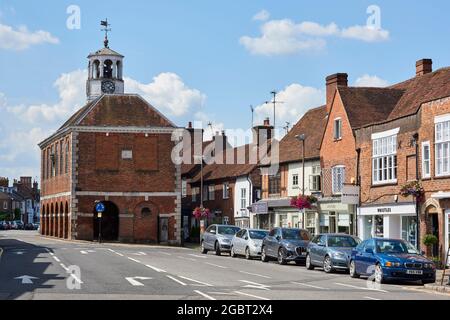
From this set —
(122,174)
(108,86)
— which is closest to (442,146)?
(122,174)

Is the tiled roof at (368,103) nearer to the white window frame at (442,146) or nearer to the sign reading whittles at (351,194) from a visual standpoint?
the sign reading whittles at (351,194)

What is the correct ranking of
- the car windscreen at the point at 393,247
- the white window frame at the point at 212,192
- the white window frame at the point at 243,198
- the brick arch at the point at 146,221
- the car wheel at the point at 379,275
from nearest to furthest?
the car wheel at the point at 379,275 < the car windscreen at the point at 393,247 < the white window frame at the point at 243,198 < the brick arch at the point at 146,221 < the white window frame at the point at 212,192

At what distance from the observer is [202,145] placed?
88.2 metres

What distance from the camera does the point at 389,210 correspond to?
129ft

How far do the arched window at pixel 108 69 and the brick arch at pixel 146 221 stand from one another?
13.2 meters

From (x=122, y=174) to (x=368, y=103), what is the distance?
26068 mm

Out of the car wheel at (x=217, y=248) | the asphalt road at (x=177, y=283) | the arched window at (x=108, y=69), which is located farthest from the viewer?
the arched window at (x=108, y=69)

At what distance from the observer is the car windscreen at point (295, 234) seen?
126ft

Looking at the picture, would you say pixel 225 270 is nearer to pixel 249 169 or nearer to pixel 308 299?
pixel 308 299

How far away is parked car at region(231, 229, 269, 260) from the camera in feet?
137

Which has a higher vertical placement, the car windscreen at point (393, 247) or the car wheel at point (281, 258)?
the car windscreen at point (393, 247)

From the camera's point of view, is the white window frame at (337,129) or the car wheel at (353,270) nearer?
the car wheel at (353,270)

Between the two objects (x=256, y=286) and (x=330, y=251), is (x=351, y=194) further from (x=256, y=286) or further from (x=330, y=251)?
(x=256, y=286)

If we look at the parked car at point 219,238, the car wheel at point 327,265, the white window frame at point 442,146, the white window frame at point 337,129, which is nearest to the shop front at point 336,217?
the white window frame at point 337,129
